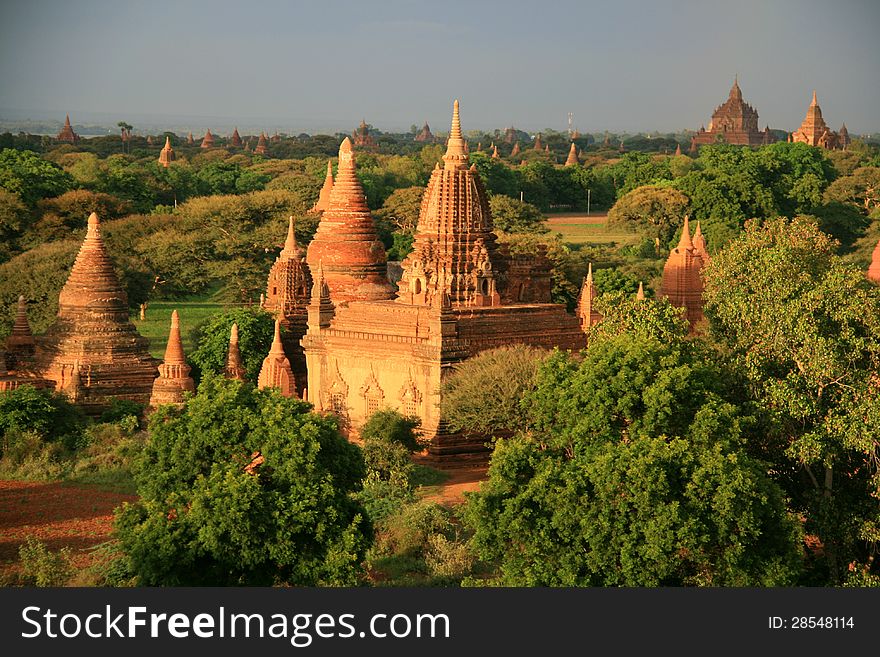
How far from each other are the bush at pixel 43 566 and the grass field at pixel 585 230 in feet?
195

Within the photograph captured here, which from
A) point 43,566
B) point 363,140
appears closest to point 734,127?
point 363,140

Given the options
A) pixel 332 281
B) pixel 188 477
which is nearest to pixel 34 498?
pixel 188 477

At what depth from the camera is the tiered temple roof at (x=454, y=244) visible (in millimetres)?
39781

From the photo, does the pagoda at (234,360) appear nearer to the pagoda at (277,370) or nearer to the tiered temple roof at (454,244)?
the pagoda at (277,370)

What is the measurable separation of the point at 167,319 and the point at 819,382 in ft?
124

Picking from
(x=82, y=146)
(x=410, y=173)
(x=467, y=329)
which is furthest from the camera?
(x=82, y=146)

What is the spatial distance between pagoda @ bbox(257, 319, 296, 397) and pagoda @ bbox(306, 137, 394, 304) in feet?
14.1

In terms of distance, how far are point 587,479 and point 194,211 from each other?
5282 centimetres

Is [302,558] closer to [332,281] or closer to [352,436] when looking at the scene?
[352,436]

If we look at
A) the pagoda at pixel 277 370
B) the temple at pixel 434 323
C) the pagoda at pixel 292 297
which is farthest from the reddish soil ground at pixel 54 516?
the pagoda at pixel 292 297

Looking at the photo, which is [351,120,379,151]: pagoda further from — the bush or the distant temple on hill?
the bush

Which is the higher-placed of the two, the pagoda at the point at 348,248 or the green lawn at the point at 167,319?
the pagoda at the point at 348,248

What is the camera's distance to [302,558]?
79.5 ft

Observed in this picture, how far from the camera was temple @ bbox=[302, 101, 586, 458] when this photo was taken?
37.0 meters
